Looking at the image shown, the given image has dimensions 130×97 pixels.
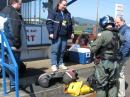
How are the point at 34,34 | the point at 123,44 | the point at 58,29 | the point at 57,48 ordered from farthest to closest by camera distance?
the point at 34,34
the point at 57,48
the point at 58,29
the point at 123,44

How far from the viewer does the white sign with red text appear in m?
11.3

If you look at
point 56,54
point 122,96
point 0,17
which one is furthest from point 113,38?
point 56,54

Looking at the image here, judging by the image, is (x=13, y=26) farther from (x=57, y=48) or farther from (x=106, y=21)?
(x=57, y=48)

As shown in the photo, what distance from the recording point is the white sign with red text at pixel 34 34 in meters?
11.3

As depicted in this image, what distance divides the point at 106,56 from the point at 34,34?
17.0 feet

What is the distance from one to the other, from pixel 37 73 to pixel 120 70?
2537mm

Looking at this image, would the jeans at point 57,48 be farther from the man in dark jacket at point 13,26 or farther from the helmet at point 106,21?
the helmet at point 106,21

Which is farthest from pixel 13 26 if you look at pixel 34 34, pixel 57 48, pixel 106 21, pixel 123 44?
pixel 34 34

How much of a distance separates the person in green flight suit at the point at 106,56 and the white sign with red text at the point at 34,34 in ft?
15.7

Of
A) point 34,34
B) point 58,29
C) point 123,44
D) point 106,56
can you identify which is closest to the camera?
point 106,56

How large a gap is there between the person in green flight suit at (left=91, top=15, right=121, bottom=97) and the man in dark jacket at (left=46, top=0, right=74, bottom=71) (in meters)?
2.51

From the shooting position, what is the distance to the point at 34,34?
1148cm

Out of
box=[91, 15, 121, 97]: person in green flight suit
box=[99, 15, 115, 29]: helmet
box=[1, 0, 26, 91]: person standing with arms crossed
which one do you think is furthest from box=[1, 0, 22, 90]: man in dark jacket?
box=[99, 15, 115, 29]: helmet

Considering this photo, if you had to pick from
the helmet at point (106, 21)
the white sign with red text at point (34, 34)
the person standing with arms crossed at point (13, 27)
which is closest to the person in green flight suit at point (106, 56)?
the helmet at point (106, 21)
